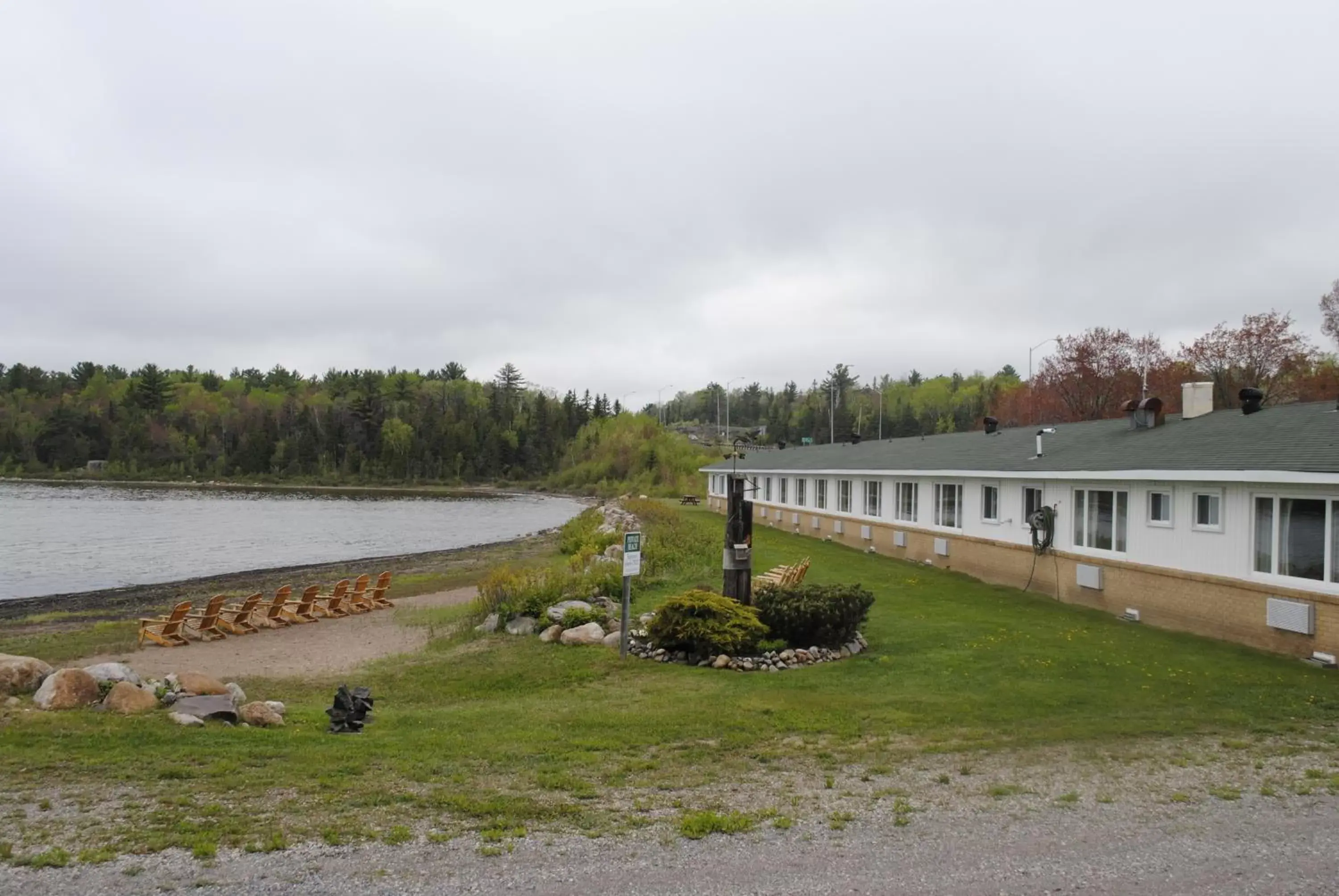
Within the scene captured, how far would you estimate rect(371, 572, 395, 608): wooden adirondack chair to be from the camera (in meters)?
23.1

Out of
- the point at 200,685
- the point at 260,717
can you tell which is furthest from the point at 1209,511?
the point at 200,685

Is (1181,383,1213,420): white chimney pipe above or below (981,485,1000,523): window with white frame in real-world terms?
above

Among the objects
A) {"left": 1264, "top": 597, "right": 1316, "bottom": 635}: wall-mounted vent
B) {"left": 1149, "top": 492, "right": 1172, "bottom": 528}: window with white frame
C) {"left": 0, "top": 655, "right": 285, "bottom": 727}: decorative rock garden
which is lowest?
{"left": 0, "top": 655, "right": 285, "bottom": 727}: decorative rock garden

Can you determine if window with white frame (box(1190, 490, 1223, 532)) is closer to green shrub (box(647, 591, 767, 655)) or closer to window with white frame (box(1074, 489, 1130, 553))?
window with white frame (box(1074, 489, 1130, 553))

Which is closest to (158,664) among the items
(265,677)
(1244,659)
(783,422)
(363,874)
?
(265,677)

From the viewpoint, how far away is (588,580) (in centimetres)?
1786

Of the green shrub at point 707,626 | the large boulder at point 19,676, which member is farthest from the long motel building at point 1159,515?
the large boulder at point 19,676

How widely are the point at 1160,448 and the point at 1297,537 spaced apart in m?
4.70

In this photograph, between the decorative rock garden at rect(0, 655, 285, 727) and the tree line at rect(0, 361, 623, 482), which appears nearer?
the decorative rock garden at rect(0, 655, 285, 727)

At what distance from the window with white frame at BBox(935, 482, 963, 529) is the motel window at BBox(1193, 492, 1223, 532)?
9158 mm

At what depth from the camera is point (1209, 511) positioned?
1448cm

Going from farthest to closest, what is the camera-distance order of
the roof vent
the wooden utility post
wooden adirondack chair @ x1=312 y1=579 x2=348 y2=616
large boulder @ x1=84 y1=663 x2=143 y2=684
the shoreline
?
the shoreline, wooden adirondack chair @ x1=312 y1=579 x2=348 y2=616, the roof vent, the wooden utility post, large boulder @ x1=84 y1=663 x2=143 y2=684

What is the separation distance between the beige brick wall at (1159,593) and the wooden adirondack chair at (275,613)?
17.0m

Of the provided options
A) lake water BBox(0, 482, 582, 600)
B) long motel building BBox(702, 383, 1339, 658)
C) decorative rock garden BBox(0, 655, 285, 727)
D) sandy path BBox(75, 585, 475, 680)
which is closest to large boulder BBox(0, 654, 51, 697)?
decorative rock garden BBox(0, 655, 285, 727)
